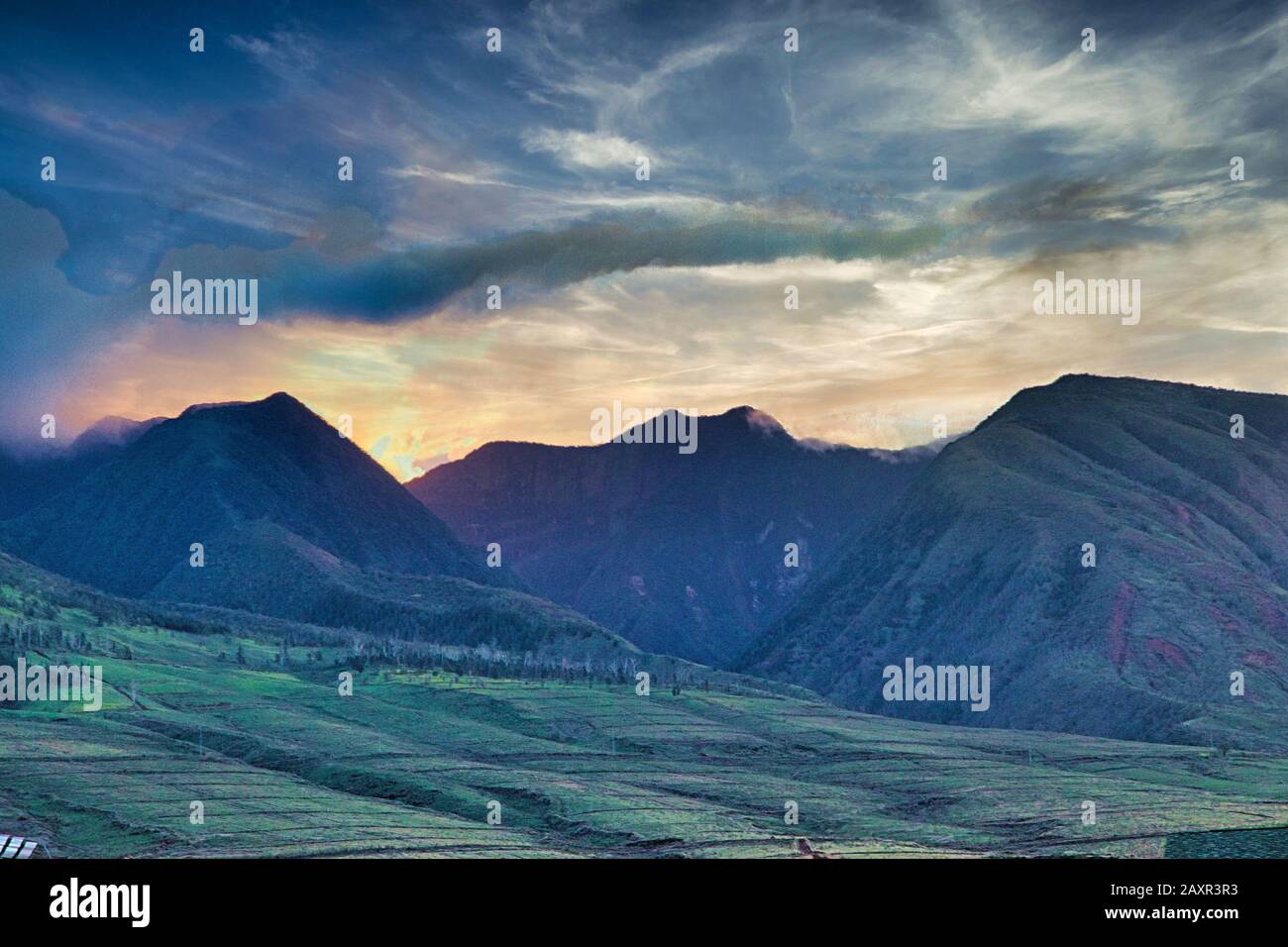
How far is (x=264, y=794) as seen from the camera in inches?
5856

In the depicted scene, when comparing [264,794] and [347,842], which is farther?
[264,794]

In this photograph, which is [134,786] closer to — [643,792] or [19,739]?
[19,739]

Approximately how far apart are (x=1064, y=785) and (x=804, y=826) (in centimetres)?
5117

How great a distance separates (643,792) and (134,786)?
56457 millimetres
